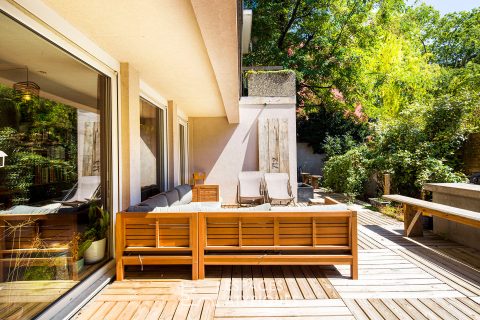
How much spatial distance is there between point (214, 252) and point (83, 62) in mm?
2228

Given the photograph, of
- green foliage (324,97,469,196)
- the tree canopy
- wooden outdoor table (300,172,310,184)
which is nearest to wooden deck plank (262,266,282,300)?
green foliage (324,97,469,196)

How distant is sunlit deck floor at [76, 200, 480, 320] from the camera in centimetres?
228

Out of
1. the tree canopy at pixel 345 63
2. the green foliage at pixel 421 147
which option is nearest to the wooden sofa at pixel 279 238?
the green foliage at pixel 421 147

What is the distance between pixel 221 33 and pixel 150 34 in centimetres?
79

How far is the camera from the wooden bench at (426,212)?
3.24 m

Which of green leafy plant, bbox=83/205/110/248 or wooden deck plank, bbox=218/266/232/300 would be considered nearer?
wooden deck plank, bbox=218/266/232/300

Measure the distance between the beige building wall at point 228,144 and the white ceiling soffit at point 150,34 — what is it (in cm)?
303

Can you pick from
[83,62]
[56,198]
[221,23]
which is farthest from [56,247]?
[221,23]

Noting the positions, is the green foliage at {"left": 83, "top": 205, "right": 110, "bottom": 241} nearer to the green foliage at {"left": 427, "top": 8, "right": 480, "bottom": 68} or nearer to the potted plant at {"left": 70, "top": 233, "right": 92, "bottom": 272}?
the potted plant at {"left": 70, "top": 233, "right": 92, "bottom": 272}

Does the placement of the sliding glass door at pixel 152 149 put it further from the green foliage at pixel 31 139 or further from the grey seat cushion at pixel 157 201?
the green foliage at pixel 31 139

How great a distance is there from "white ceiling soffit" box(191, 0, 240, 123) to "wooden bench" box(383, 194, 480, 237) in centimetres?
301

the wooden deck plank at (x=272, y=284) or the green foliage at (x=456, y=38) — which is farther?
the green foliage at (x=456, y=38)

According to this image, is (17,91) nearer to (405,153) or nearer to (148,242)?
(148,242)

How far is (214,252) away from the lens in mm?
2982
